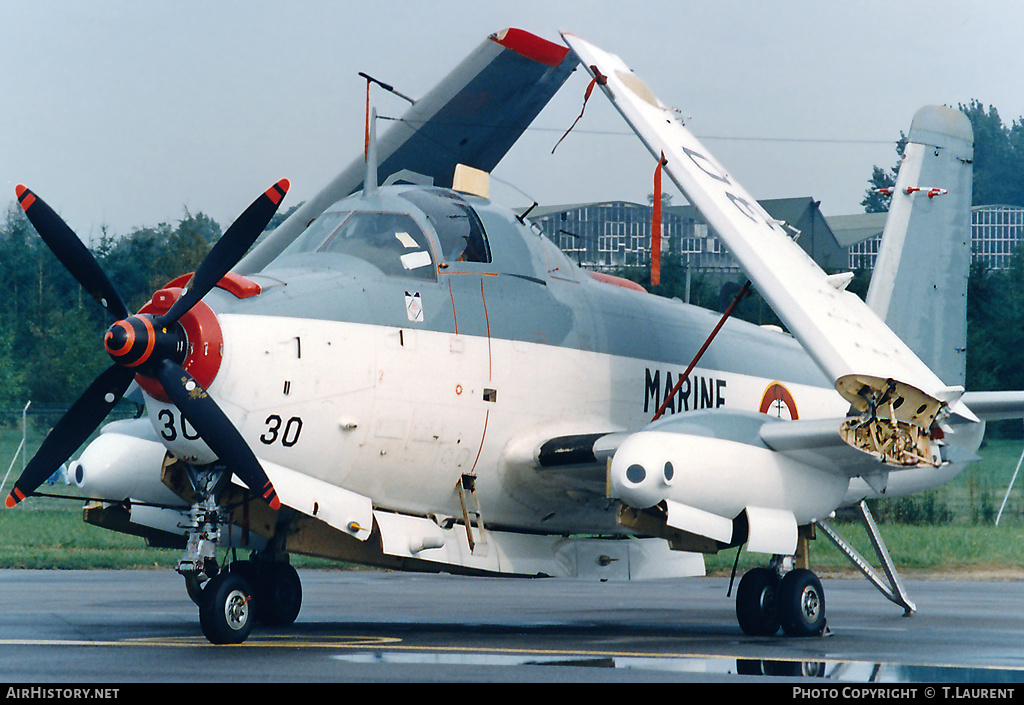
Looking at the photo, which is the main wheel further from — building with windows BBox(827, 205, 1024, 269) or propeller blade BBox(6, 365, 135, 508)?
building with windows BBox(827, 205, 1024, 269)

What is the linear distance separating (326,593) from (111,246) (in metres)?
46.1

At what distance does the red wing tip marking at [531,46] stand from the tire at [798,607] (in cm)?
885

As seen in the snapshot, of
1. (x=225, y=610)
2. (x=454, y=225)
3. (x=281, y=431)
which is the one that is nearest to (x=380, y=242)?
(x=454, y=225)

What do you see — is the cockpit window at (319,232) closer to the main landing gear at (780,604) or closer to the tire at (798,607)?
the main landing gear at (780,604)

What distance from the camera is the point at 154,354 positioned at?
10.5m

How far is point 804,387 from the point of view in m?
17.0

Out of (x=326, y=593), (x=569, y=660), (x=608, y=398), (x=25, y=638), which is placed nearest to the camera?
(x=569, y=660)

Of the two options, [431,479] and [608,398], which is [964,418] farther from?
[431,479]

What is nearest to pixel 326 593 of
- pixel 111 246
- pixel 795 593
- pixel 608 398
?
pixel 608 398

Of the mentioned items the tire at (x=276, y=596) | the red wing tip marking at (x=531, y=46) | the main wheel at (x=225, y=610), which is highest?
the red wing tip marking at (x=531, y=46)

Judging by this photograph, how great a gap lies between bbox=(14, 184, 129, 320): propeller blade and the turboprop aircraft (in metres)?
0.03

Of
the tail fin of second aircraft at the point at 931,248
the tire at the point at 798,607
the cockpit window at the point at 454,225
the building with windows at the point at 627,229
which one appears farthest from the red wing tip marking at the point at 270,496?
the building with windows at the point at 627,229

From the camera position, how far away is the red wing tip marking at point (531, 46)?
60.5 feet
